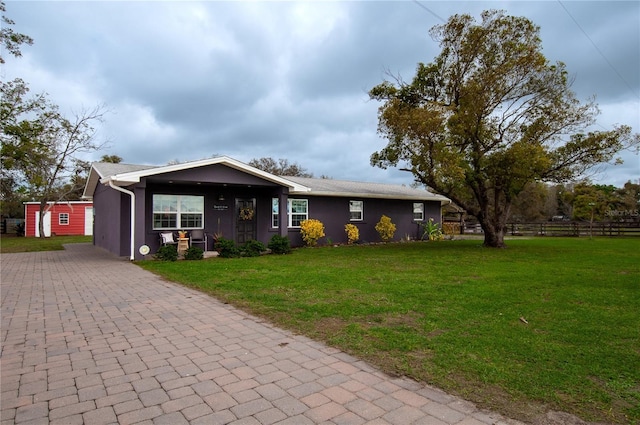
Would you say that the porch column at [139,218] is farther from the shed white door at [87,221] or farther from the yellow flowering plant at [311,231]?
the shed white door at [87,221]

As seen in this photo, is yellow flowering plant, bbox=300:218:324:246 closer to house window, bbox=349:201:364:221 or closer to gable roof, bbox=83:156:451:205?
gable roof, bbox=83:156:451:205

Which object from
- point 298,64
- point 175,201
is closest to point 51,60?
point 175,201

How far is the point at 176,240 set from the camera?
44.2 ft

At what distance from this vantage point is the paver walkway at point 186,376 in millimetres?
2713

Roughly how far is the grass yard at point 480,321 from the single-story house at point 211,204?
11.5 ft

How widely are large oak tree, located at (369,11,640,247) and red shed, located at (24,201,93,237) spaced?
25254 mm

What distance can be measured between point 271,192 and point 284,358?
40.0 ft

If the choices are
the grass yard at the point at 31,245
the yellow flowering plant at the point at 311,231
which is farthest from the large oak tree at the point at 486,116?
the grass yard at the point at 31,245

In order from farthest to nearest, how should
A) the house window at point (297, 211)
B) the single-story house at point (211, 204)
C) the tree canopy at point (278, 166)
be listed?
1. the tree canopy at point (278, 166)
2. the house window at point (297, 211)
3. the single-story house at point (211, 204)

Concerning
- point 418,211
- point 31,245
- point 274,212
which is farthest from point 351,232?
point 31,245

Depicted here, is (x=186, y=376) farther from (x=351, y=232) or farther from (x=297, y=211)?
(x=351, y=232)

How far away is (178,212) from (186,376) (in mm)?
11259

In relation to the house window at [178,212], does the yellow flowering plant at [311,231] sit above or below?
below

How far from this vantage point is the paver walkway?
271 centimetres
